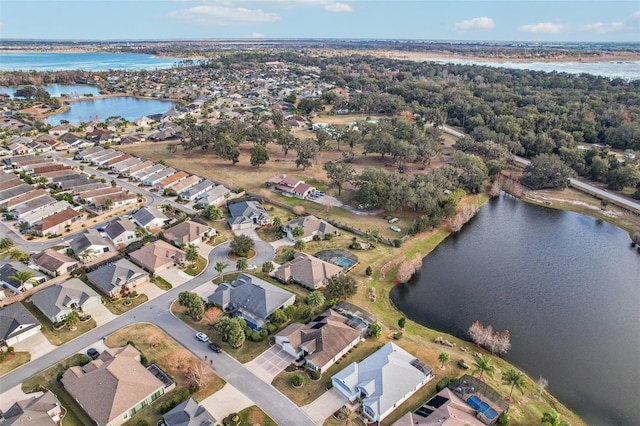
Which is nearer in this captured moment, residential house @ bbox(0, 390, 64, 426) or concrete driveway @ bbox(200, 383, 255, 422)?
residential house @ bbox(0, 390, 64, 426)

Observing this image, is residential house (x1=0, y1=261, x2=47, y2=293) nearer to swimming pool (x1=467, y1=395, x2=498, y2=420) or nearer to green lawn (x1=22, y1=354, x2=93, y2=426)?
green lawn (x1=22, y1=354, x2=93, y2=426)

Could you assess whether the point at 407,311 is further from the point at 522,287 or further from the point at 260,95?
the point at 260,95

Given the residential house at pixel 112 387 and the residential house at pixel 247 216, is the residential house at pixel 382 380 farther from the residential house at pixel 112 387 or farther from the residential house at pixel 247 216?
the residential house at pixel 247 216

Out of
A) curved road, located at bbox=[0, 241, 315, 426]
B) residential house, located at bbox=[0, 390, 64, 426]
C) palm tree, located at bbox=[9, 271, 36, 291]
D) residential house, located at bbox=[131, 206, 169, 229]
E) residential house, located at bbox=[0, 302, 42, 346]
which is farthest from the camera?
residential house, located at bbox=[131, 206, 169, 229]

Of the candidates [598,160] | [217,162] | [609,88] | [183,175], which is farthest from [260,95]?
[609,88]

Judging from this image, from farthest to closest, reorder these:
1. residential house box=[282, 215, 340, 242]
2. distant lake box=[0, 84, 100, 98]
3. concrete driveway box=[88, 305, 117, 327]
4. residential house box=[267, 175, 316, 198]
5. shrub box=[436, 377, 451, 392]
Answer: distant lake box=[0, 84, 100, 98] < residential house box=[267, 175, 316, 198] < residential house box=[282, 215, 340, 242] < concrete driveway box=[88, 305, 117, 327] < shrub box=[436, 377, 451, 392]

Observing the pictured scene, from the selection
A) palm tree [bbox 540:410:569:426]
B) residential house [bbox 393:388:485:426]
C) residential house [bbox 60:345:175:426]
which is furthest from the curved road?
palm tree [bbox 540:410:569:426]
